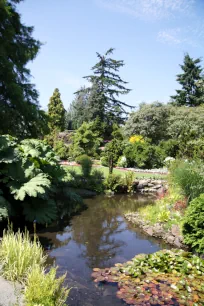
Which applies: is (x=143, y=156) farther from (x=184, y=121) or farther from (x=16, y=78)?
(x=16, y=78)

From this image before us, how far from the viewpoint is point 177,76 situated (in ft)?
106

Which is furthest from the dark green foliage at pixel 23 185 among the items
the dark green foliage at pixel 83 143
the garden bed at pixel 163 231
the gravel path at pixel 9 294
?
the dark green foliage at pixel 83 143

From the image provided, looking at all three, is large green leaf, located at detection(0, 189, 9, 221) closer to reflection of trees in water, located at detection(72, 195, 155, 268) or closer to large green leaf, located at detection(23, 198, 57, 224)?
large green leaf, located at detection(23, 198, 57, 224)

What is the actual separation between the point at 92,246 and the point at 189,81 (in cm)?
2989

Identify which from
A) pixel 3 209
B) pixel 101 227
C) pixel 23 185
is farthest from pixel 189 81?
pixel 3 209

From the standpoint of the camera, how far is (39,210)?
6387mm

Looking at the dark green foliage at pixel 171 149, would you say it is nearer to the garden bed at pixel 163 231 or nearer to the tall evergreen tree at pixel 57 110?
the garden bed at pixel 163 231

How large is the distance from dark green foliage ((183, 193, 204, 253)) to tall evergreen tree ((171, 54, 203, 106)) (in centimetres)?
2765

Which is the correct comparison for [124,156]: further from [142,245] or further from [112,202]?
[142,245]

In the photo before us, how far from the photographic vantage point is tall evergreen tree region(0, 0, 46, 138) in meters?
10.1

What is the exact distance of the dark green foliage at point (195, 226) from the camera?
16.3 ft

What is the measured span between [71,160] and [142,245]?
12993 mm

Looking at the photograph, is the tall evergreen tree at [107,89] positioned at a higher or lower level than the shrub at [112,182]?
higher

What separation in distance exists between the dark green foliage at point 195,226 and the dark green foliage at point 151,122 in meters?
17.4
